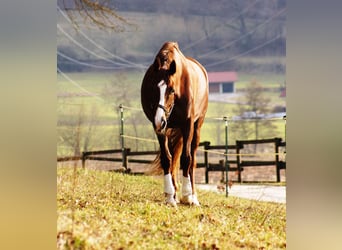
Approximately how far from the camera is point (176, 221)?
613cm

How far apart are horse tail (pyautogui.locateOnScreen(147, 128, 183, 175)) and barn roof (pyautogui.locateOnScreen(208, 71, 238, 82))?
54cm

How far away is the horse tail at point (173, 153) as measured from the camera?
20.5 ft

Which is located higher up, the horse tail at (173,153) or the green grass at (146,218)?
the horse tail at (173,153)

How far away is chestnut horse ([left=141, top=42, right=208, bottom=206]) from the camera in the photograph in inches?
241

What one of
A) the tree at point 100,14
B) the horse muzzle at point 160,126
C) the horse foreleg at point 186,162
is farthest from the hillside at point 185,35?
the horse foreleg at point 186,162

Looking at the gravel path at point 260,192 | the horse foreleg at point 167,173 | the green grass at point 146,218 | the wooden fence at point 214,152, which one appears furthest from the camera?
the gravel path at point 260,192

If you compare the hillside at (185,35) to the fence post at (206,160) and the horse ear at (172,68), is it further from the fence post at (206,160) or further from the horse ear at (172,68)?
the fence post at (206,160)

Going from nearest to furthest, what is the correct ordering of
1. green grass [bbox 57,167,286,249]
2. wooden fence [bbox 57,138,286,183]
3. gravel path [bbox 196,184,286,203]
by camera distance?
green grass [bbox 57,167,286,249], wooden fence [bbox 57,138,286,183], gravel path [bbox 196,184,286,203]

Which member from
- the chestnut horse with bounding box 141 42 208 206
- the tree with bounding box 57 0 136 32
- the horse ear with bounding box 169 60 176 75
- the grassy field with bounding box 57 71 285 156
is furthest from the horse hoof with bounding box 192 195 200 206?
the tree with bounding box 57 0 136 32

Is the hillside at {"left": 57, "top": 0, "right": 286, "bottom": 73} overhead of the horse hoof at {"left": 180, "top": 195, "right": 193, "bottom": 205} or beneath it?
overhead

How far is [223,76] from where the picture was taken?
6.29m

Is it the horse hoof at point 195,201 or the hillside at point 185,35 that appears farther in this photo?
the horse hoof at point 195,201

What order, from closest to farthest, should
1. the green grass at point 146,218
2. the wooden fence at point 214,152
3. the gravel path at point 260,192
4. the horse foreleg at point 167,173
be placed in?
the green grass at point 146,218, the wooden fence at point 214,152, the horse foreleg at point 167,173, the gravel path at point 260,192

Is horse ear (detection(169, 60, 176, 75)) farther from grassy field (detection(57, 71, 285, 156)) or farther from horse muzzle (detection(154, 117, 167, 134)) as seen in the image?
horse muzzle (detection(154, 117, 167, 134))
